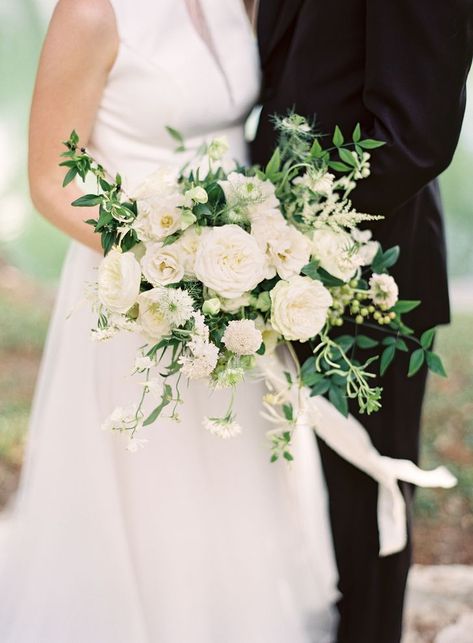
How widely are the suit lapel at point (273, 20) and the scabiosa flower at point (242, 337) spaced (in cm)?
84

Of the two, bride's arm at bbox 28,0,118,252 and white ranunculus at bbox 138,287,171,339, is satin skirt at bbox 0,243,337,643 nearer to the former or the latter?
bride's arm at bbox 28,0,118,252

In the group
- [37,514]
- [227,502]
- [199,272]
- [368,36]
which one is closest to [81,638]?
[37,514]

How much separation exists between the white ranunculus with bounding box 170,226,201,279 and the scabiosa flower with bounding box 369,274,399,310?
42cm

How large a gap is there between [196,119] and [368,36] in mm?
466

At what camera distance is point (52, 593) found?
7.00ft

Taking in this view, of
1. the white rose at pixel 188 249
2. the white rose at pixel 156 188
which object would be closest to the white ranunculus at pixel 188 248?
the white rose at pixel 188 249

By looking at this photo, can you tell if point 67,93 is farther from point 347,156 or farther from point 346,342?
point 346,342

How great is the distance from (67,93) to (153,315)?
626mm

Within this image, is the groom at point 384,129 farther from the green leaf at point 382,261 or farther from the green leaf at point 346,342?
the green leaf at point 346,342

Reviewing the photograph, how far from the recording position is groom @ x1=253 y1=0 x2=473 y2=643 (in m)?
1.65

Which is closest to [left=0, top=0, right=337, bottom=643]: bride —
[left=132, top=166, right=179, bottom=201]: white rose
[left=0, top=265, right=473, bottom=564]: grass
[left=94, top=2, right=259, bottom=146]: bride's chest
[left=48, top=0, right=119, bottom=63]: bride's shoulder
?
[left=94, top=2, right=259, bottom=146]: bride's chest

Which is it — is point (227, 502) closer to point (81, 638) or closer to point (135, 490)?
point (135, 490)

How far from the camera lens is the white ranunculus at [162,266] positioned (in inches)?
57.4

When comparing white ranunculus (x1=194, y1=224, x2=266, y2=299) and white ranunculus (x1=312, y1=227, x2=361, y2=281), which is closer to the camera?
white ranunculus (x1=194, y1=224, x2=266, y2=299)
